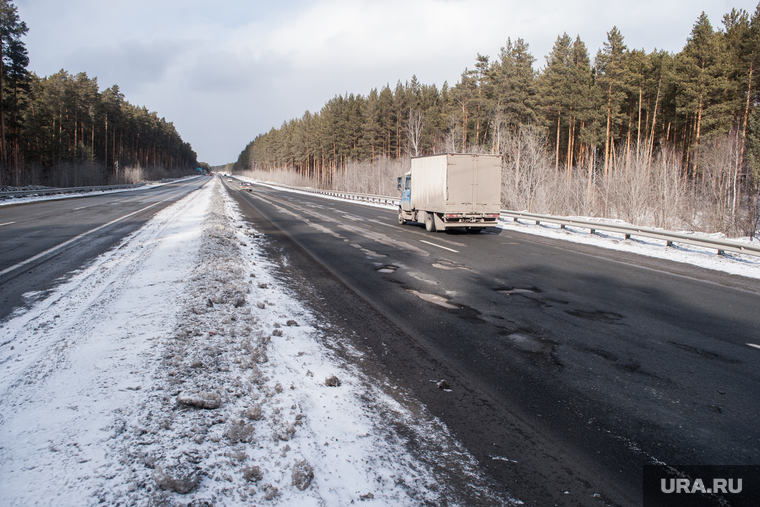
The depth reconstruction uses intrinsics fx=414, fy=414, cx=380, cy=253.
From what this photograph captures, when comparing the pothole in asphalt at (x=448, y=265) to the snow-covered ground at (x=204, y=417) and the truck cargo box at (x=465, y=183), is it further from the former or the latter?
the truck cargo box at (x=465, y=183)

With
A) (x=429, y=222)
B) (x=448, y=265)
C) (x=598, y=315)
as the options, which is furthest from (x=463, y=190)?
(x=598, y=315)

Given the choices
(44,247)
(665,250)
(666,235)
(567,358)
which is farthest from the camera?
(666,235)

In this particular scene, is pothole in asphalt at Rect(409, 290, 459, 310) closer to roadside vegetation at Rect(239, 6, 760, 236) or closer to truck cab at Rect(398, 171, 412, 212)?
truck cab at Rect(398, 171, 412, 212)

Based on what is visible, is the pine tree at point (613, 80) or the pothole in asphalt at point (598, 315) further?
the pine tree at point (613, 80)

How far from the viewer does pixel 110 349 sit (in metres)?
4.31

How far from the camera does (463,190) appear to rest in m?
16.0

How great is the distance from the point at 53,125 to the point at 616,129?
227ft

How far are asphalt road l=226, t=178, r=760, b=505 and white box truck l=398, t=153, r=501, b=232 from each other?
21.4ft

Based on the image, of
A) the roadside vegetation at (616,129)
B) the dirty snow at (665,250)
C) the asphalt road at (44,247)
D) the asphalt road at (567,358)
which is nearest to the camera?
the asphalt road at (567,358)

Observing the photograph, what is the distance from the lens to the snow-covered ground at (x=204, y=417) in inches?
95.8

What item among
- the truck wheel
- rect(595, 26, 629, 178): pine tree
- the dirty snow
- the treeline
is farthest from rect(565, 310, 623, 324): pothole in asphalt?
the treeline

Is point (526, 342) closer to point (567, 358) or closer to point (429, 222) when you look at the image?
point (567, 358)

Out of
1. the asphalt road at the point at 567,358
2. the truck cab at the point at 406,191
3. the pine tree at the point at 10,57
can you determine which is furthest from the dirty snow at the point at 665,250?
the pine tree at the point at 10,57

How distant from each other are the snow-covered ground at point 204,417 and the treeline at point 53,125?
40.2 meters
